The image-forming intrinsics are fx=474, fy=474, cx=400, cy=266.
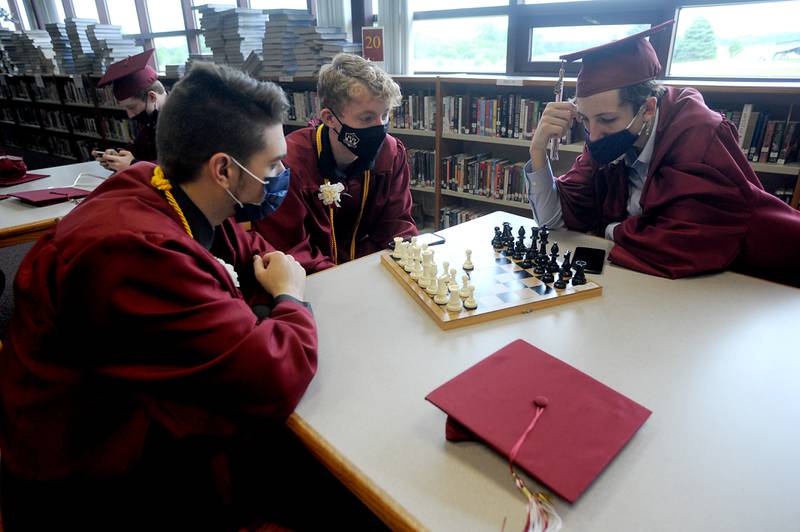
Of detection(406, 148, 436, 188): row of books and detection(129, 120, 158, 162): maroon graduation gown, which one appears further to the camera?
detection(406, 148, 436, 188): row of books

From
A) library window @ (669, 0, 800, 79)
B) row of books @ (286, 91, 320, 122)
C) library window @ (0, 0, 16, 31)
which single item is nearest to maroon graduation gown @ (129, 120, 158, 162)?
row of books @ (286, 91, 320, 122)

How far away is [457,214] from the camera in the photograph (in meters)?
3.98

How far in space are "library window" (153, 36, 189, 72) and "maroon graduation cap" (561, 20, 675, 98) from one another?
20.2ft

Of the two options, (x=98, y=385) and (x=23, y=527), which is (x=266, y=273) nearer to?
(x=98, y=385)

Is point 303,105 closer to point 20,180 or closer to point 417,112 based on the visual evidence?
point 417,112

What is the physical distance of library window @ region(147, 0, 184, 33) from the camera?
244 inches

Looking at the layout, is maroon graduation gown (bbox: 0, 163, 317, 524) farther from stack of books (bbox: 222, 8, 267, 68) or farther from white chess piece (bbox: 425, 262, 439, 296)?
stack of books (bbox: 222, 8, 267, 68)

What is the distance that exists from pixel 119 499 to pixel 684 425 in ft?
4.04

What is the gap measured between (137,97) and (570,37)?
3.06 metres

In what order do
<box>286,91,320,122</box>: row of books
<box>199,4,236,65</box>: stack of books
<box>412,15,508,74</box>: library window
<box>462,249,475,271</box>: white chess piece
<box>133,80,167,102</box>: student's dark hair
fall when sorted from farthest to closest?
<box>199,4,236,65</box>: stack of books → <box>286,91,320,122</box>: row of books → <box>412,15,508,74</box>: library window → <box>133,80,167,102</box>: student's dark hair → <box>462,249,475,271</box>: white chess piece

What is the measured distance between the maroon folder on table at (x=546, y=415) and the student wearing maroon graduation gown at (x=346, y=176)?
3.50 feet

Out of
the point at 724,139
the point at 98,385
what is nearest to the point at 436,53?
the point at 724,139

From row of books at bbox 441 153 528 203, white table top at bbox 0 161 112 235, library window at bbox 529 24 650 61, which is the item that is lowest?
row of books at bbox 441 153 528 203

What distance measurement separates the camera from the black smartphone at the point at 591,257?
1608 mm
